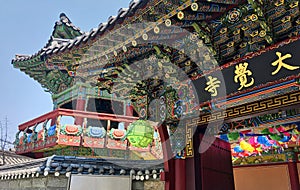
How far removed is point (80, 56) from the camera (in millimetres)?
4844

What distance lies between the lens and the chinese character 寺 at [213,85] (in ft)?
11.5

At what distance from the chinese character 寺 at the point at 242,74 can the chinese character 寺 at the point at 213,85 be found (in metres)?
0.28

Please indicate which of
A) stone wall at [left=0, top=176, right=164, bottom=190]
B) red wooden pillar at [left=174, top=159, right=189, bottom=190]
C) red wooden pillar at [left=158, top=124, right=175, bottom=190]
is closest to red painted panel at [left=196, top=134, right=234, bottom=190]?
red wooden pillar at [left=174, top=159, right=189, bottom=190]

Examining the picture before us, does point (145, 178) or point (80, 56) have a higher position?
point (80, 56)

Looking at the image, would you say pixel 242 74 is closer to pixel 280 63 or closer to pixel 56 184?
pixel 280 63

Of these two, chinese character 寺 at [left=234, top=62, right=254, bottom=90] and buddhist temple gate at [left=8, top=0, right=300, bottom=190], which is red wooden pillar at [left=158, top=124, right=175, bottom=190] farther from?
chinese character 寺 at [left=234, top=62, right=254, bottom=90]

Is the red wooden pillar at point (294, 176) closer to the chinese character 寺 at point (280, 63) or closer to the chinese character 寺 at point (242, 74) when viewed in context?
the chinese character 寺 at point (242, 74)

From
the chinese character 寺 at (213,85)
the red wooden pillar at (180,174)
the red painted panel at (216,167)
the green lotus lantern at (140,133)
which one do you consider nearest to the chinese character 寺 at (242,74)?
the chinese character 寺 at (213,85)

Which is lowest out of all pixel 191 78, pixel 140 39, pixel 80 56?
pixel 191 78

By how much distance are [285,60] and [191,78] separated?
1397 millimetres

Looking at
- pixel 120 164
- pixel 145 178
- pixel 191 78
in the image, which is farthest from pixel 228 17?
pixel 120 164

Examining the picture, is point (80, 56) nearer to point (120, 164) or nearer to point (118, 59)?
point (118, 59)

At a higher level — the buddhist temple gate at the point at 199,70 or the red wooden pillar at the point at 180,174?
the buddhist temple gate at the point at 199,70

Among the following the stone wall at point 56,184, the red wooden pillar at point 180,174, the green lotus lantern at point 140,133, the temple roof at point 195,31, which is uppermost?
the temple roof at point 195,31
